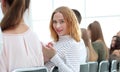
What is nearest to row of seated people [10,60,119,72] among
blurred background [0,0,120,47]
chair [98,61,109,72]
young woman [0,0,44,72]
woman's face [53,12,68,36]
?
chair [98,61,109,72]

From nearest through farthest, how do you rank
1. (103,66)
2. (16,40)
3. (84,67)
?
(16,40) < (84,67) < (103,66)

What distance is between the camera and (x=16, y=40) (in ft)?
5.41

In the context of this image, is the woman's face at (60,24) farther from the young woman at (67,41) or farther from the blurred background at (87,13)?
the blurred background at (87,13)

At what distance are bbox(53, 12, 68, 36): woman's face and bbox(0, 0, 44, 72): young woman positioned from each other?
2.14 feet

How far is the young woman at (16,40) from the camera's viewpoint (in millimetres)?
1616

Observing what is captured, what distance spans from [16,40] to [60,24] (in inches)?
31.6

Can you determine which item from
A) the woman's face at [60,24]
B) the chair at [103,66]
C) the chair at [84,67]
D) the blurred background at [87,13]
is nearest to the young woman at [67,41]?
the woman's face at [60,24]

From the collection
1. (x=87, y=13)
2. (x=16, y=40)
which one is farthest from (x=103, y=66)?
(x=87, y=13)

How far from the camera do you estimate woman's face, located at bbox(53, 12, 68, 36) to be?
7.77 ft

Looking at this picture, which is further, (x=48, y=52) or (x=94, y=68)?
(x=94, y=68)

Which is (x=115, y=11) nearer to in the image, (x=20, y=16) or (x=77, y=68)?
(x=77, y=68)

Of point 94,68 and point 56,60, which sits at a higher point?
point 56,60

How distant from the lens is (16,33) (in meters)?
1.66

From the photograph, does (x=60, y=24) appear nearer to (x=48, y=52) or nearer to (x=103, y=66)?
(x=48, y=52)
